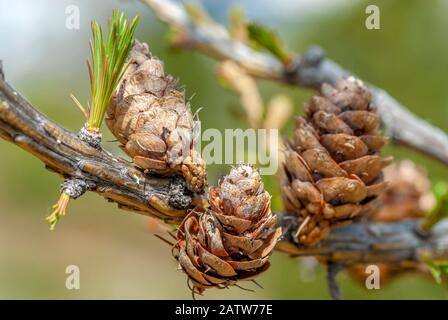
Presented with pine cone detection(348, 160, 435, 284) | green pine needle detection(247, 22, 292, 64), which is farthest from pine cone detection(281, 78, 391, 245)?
pine cone detection(348, 160, 435, 284)

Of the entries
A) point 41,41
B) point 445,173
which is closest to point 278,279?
point 445,173

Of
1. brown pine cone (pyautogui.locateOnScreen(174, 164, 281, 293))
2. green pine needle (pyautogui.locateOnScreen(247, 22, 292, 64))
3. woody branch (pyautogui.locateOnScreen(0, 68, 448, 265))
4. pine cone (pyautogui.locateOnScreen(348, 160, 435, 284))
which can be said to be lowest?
brown pine cone (pyautogui.locateOnScreen(174, 164, 281, 293))

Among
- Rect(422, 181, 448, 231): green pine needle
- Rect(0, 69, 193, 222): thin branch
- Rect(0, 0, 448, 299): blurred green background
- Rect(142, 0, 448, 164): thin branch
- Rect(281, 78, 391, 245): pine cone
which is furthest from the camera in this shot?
Rect(0, 0, 448, 299): blurred green background

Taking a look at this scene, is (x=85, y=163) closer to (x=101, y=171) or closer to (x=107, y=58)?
(x=101, y=171)

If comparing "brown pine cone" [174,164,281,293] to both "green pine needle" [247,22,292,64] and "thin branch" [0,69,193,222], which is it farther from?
"green pine needle" [247,22,292,64]

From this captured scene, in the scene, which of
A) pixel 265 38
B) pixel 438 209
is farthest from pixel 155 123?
pixel 438 209
